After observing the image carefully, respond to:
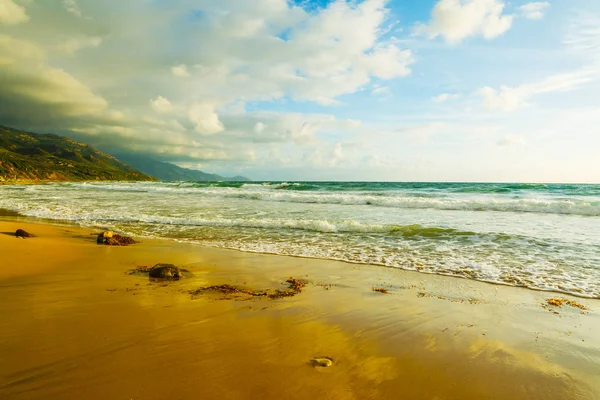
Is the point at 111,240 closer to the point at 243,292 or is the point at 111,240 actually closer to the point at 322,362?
the point at 243,292

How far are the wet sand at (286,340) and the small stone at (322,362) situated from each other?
7 cm

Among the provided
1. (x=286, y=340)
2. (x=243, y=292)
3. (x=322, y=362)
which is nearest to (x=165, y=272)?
(x=243, y=292)

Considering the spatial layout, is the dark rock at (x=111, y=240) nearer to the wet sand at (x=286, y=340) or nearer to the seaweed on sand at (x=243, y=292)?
the wet sand at (x=286, y=340)

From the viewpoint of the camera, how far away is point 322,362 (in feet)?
9.88

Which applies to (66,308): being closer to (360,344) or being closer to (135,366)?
(135,366)

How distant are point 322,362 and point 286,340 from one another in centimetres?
62

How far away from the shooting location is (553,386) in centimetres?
286

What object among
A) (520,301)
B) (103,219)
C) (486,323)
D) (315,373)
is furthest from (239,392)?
(103,219)

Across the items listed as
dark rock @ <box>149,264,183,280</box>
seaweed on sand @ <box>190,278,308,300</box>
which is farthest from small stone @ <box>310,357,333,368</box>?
dark rock @ <box>149,264,183,280</box>

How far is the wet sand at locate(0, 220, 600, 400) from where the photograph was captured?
8.70ft

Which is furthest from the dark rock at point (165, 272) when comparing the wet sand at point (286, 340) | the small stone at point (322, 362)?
Result: the small stone at point (322, 362)

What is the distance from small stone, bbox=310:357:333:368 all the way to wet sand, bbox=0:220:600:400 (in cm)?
7

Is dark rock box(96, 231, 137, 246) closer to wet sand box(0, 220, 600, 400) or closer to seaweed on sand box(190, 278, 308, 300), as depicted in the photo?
wet sand box(0, 220, 600, 400)

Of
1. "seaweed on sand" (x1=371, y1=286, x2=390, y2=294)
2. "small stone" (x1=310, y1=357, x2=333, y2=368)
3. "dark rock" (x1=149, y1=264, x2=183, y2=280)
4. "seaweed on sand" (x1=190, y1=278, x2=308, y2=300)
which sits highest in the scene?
"dark rock" (x1=149, y1=264, x2=183, y2=280)
